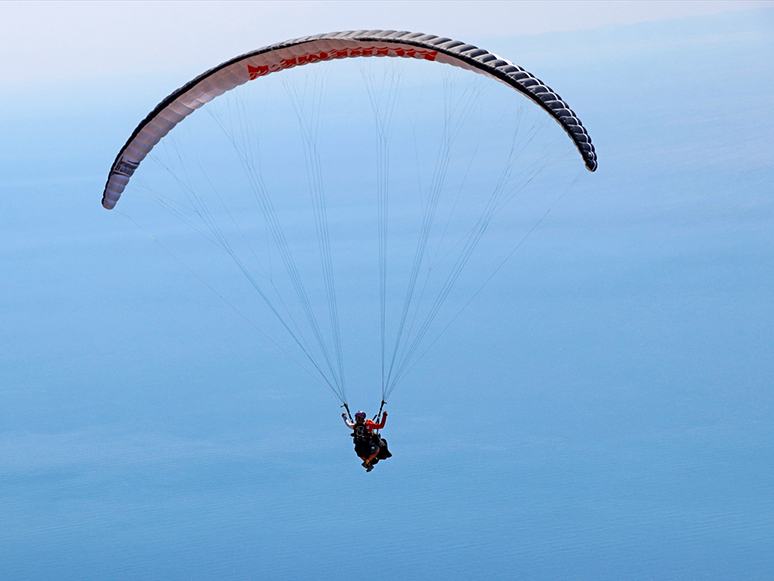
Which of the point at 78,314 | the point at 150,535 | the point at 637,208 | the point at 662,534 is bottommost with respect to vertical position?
the point at 662,534

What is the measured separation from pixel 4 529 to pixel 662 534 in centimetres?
3902

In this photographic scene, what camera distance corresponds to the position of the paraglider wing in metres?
14.2

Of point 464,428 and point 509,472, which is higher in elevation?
point 464,428

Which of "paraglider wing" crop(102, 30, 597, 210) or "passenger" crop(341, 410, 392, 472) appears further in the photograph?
"passenger" crop(341, 410, 392, 472)

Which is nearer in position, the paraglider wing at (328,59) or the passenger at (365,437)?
the paraglider wing at (328,59)

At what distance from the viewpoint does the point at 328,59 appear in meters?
15.6

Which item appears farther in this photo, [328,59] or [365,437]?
[328,59]

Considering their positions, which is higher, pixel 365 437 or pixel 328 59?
pixel 328 59

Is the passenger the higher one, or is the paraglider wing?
the paraglider wing

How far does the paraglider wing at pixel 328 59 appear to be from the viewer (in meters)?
14.2

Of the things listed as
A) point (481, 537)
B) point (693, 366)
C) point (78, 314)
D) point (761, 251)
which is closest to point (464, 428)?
point (481, 537)

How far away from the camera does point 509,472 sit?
66.4 meters

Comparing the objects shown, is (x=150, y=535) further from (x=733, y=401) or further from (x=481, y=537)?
(x=733, y=401)

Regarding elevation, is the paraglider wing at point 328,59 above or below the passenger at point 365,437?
above
